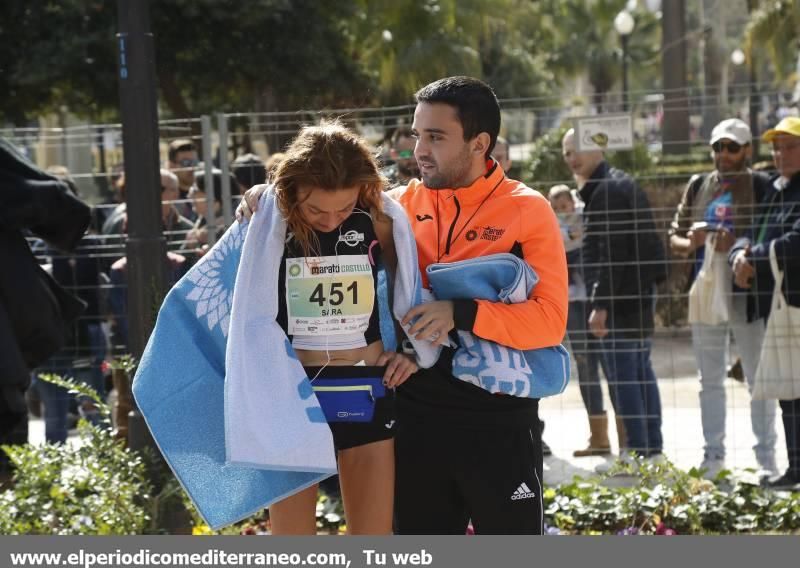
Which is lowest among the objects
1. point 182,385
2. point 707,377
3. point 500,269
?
point 707,377

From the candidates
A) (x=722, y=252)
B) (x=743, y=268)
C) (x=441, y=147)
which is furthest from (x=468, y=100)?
(x=722, y=252)

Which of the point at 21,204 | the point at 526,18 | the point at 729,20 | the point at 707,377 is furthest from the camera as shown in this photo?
the point at 526,18

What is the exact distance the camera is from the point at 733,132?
23.2 ft

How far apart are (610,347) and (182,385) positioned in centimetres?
460

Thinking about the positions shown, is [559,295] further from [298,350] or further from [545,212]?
[298,350]

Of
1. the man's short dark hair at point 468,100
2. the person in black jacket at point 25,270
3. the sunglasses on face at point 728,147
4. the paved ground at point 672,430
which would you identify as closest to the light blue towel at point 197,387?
the man's short dark hair at point 468,100

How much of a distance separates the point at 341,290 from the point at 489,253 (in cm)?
47

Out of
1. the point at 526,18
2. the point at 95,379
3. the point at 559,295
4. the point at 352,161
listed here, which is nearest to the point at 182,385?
the point at 352,161

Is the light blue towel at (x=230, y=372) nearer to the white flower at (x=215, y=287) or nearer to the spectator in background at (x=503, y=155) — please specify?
the white flower at (x=215, y=287)

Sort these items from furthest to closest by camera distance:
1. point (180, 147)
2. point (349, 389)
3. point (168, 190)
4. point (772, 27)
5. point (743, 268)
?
point (772, 27) < point (180, 147) < point (168, 190) < point (743, 268) < point (349, 389)

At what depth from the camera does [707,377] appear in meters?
7.54

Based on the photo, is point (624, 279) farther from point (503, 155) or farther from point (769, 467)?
point (769, 467)

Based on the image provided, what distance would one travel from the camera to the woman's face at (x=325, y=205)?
3.37 meters

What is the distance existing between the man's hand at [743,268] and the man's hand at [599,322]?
2.80ft
